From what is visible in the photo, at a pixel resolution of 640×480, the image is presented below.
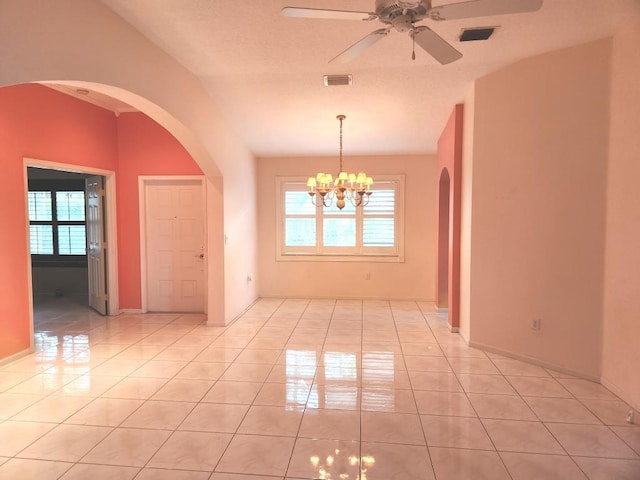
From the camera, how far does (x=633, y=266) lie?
3078 millimetres

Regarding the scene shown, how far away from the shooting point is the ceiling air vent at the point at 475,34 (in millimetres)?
3277

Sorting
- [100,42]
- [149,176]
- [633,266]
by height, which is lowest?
[633,266]

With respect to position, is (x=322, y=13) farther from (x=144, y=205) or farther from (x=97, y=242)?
(x=97, y=242)

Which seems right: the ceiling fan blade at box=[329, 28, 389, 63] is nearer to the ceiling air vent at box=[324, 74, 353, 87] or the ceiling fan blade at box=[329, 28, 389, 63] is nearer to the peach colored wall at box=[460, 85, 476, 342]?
the ceiling air vent at box=[324, 74, 353, 87]

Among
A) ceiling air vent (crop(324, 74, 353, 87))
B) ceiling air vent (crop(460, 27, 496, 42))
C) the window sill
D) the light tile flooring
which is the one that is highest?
ceiling air vent (crop(460, 27, 496, 42))

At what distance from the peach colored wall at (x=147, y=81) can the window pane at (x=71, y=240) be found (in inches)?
133

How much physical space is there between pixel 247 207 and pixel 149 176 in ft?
5.03

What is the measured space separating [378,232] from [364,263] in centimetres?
61

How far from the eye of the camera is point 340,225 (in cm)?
718

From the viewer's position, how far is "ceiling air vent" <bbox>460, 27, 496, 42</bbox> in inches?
129

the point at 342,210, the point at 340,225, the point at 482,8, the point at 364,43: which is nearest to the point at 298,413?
the point at 364,43

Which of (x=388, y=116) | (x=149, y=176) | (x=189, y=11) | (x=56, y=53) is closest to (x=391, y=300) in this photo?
(x=388, y=116)

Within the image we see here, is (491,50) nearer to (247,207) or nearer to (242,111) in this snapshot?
(242,111)

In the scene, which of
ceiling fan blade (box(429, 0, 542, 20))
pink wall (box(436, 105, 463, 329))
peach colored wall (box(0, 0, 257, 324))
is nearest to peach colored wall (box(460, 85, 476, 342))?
pink wall (box(436, 105, 463, 329))
